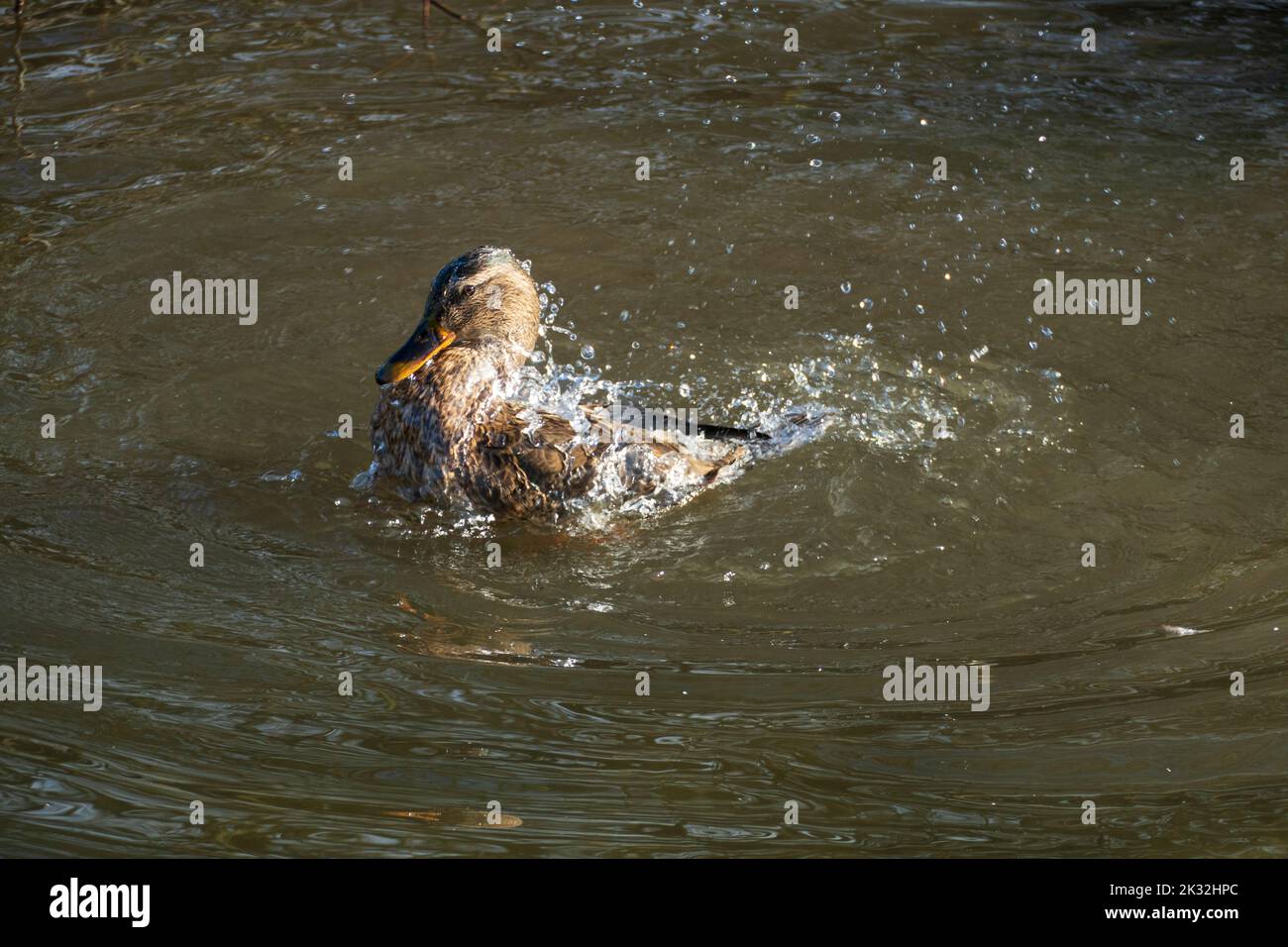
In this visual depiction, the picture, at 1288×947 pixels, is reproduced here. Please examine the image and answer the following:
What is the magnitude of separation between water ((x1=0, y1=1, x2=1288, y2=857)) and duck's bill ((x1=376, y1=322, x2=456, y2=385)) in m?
0.45

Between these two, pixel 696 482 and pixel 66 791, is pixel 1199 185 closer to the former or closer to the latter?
pixel 696 482

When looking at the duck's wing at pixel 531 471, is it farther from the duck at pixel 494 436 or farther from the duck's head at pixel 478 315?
the duck's head at pixel 478 315

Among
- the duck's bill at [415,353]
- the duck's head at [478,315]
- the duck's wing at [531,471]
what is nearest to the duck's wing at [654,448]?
the duck's wing at [531,471]

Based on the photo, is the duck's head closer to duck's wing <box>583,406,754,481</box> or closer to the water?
duck's wing <box>583,406,754,481</box>

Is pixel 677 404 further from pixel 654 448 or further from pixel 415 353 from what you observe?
pixel 415 353

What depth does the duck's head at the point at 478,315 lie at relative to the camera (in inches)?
212

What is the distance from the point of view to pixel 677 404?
606cm

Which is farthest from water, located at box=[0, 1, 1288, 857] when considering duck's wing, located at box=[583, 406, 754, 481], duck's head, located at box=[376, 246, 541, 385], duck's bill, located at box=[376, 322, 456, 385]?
duck's head, located at box=[376, 246, 541, 385]

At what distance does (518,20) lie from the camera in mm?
10094

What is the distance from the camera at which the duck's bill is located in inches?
205

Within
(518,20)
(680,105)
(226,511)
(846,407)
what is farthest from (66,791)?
(518,20)

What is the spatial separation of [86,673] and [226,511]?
1122 mm

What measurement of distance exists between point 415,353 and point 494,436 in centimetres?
48

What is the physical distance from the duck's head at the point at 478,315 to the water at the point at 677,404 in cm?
56
